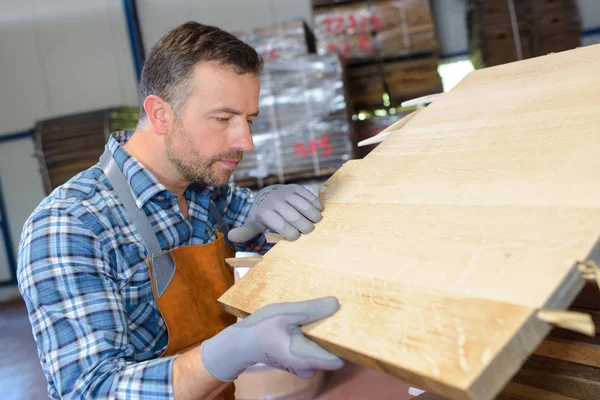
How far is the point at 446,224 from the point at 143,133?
138 cm

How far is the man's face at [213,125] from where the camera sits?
1913 millimetres

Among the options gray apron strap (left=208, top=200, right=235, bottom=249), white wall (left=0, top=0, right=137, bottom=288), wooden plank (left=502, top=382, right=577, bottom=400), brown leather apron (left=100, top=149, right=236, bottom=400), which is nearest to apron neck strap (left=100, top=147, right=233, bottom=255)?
brown leather apron (left=100, top=149, right=236, bottom=400)

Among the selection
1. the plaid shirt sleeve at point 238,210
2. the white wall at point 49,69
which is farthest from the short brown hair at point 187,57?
the white wall at point 49,69

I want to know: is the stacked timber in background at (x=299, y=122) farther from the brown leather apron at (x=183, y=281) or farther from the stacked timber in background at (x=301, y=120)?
the brown leather apron at (x=183, y=281)

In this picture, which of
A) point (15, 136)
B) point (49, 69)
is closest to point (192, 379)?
point (49, 69)

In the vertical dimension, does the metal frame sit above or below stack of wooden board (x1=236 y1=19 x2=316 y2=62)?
below

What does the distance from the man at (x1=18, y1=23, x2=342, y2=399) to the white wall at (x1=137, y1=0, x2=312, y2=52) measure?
5118 millimetres

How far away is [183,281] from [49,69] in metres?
6.94

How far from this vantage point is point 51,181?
5.47m

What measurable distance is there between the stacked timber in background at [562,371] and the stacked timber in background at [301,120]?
3.12 metres

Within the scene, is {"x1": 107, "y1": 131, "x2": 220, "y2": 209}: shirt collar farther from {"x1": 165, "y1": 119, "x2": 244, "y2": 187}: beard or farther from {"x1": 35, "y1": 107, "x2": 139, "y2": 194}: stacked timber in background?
{"x1": 35, "y1": 107, "x2": 139, "y2": 194}: stacked timber in background

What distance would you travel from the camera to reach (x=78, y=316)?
1517 mm

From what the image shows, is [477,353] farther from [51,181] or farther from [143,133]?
[51,181]

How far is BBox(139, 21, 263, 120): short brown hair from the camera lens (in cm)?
194
